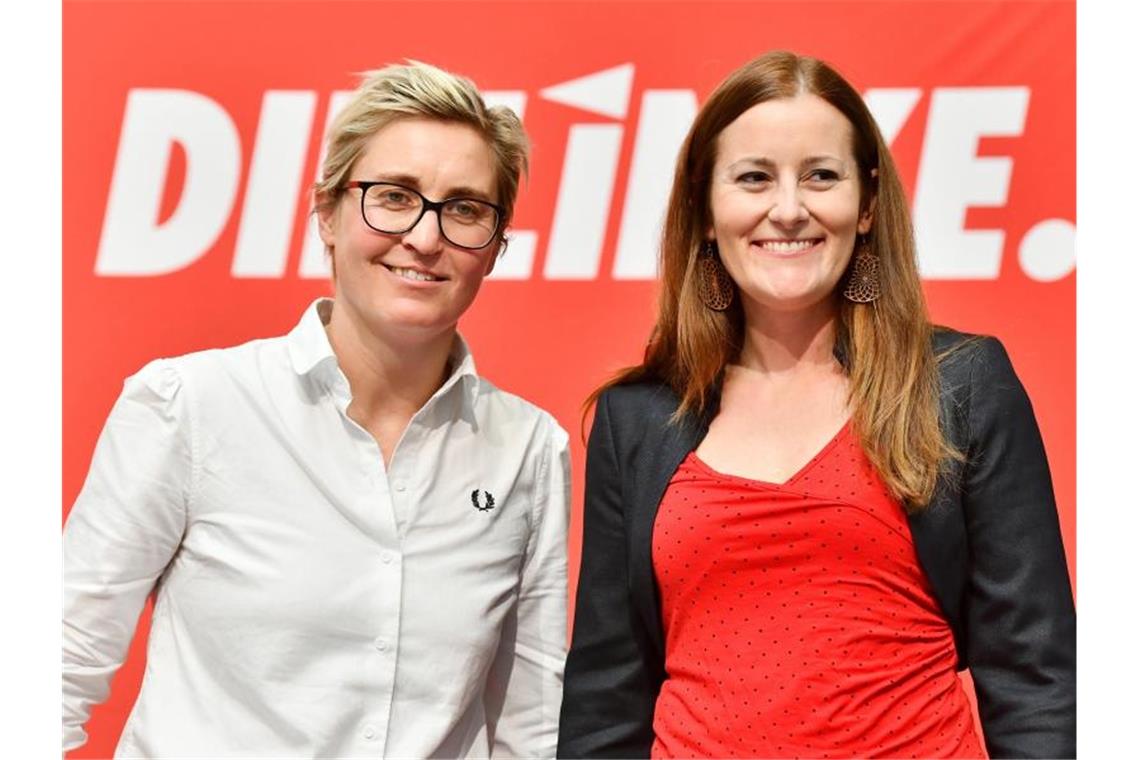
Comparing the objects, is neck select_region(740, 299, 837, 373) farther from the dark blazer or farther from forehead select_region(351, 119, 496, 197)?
forehead select_region(351, 119, 496, 197)

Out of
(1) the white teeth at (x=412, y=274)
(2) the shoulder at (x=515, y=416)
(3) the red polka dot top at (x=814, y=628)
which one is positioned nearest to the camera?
(3) the red polka dot top at (x=814, y=628)

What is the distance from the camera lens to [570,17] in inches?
126

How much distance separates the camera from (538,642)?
234 cm

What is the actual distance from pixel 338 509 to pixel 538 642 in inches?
17.5

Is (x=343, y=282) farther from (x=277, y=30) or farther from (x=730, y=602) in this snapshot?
(x=277, y=30)

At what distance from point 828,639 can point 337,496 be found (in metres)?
0.80

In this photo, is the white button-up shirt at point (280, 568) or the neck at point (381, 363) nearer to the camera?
the white button-up shirt at point (280, 568)

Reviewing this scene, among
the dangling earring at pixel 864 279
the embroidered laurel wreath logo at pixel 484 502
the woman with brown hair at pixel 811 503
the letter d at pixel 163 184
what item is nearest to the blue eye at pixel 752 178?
the woman with brown hair at pixel 811 503

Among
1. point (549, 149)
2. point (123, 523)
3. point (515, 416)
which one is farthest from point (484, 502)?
point (549, 149)

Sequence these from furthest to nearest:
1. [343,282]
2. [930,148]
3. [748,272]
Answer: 1. [930,148]
2. [343,282]
3. [748,272]

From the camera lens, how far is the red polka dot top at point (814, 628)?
1.92 meters

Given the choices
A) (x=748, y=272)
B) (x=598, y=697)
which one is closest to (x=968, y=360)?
(x=748, y=272)

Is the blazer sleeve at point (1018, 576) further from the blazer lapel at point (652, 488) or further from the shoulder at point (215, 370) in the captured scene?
the shoulder at point (215, 370)

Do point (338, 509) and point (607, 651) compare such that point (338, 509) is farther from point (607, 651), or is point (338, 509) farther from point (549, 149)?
point (549, 149)
